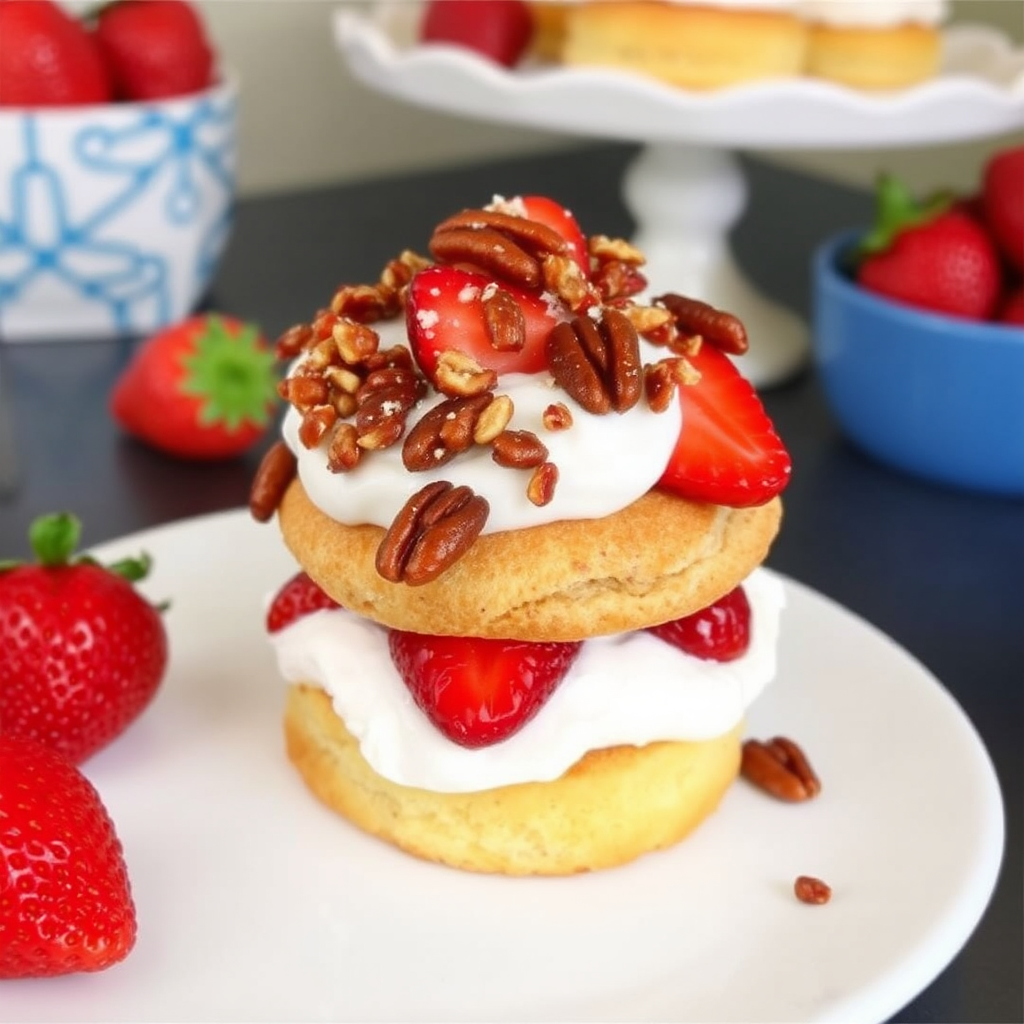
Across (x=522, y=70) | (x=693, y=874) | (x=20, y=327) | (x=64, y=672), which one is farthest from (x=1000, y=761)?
(x=20, y=327)

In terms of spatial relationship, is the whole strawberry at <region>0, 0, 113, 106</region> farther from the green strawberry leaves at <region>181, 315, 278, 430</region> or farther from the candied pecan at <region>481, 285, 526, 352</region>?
the candied pecan at <region>481, 285, 526, 352</region>

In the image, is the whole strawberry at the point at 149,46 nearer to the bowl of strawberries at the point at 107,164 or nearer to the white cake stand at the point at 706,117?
the bowl of strawberries at the point at 107,164

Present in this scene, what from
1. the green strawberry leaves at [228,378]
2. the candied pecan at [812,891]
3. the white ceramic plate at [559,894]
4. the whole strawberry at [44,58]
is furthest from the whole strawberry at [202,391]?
the candied pecan at [812,891]

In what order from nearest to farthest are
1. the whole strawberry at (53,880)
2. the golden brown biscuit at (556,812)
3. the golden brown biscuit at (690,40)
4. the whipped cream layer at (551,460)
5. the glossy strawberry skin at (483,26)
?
the whole strawberry at (53,880) → the whipped cream layer at (551,460) → the golden brown biscuit at (556,812) → the golden brown biscuit at (690,40) → the glossy strawberry skin at (483,26)

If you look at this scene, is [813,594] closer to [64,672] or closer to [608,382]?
[608,382]

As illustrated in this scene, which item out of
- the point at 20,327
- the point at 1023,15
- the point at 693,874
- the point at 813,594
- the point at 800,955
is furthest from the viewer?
the point at 1023,15
